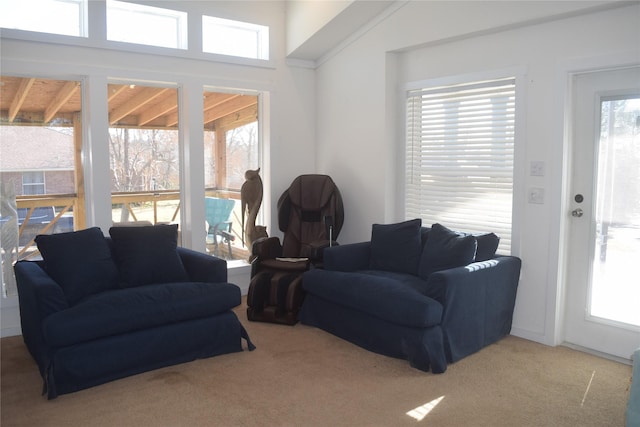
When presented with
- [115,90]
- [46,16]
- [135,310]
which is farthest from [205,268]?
[46,16]

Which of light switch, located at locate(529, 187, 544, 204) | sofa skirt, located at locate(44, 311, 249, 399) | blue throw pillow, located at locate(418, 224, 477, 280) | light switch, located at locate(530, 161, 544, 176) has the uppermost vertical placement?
light switch, located at locate(530, 161, 544, 176)

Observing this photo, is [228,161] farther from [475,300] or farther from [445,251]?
[475,300]

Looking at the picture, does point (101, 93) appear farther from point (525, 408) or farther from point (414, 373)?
point (525, 408)

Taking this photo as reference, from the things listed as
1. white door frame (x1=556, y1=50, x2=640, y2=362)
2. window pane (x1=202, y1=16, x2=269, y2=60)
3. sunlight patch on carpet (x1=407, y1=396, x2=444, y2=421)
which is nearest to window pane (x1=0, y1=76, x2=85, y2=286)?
window pane (x1=202, y1=16, x2=269, y2=60)

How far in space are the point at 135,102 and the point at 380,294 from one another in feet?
9.37

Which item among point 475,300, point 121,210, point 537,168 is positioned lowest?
point 475,300

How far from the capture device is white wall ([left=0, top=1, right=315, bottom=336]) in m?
4.13

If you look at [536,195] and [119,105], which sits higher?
[119,105]

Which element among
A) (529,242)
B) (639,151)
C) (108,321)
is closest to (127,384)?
(108,321)

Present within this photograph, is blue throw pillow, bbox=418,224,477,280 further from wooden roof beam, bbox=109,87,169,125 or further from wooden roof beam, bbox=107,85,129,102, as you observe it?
wooden roof beam, bbox=107,85,129,102

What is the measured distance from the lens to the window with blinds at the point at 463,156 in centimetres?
408

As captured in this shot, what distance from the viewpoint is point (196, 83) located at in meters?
4.86

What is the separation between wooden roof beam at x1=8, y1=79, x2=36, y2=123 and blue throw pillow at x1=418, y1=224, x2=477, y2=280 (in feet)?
11.1

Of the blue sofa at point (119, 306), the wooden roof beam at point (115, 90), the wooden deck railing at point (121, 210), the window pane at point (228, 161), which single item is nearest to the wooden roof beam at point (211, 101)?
the window pane at point (228, 161)
